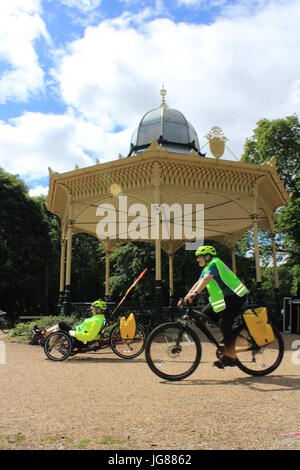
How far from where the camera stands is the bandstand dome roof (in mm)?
14227

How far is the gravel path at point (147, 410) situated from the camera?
111 inches

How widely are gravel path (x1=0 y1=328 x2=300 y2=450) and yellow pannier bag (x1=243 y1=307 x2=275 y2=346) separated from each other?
0.50 meters

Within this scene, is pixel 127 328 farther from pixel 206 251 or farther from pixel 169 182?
pixel 169 182

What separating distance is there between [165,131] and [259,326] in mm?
10459

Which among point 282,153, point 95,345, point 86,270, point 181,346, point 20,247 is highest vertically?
point 282,153

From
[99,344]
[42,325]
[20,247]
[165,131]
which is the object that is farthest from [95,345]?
[20,247]

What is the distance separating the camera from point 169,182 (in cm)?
1096

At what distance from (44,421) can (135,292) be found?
24.7m

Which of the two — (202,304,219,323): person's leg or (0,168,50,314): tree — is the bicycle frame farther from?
(0,168,50,314): tree

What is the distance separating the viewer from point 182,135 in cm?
1447

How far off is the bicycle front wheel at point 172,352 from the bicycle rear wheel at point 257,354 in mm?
582

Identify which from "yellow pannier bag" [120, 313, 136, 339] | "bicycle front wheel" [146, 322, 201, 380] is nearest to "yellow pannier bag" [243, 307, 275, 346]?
"bicycle front wheel" [146, 322, 201, 380]

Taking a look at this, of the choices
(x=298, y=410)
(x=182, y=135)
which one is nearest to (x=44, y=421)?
(x=298, y=410)
